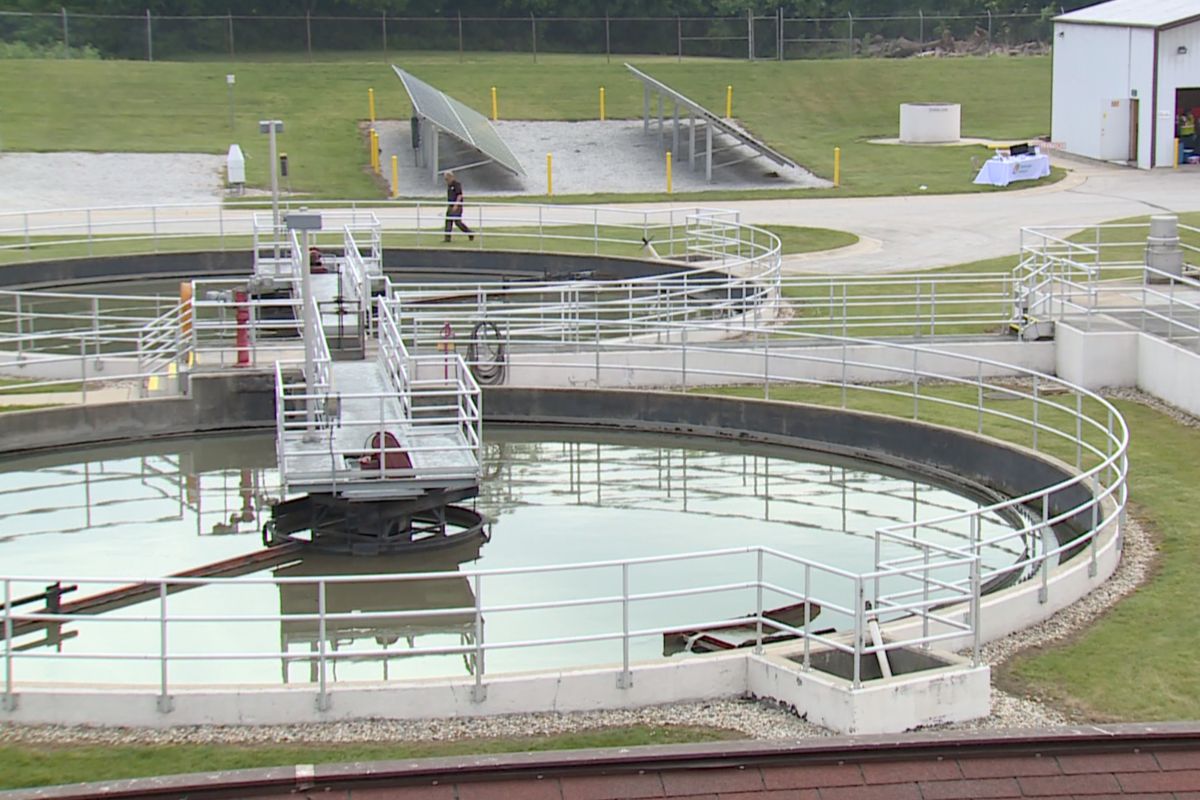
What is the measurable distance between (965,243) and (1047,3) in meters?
48.2

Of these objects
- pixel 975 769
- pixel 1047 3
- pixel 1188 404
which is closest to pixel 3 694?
pixel 975 769

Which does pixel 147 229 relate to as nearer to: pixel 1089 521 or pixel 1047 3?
pixel 1089 521

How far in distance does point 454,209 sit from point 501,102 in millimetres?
22799

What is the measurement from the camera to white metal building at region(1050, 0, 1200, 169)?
52.1 metres

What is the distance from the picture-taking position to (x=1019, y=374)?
1158 inches

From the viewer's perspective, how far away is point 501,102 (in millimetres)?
65625

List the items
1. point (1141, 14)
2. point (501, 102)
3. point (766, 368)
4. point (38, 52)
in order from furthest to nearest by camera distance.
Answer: point (38, 52), point (501, 102), point (1141, 14), point (766, 368)

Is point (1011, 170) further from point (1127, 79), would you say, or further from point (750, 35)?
point (750, 35)

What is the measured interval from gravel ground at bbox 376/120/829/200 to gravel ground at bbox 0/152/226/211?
569 cm

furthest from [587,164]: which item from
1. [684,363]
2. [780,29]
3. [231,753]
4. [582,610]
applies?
[231,753]

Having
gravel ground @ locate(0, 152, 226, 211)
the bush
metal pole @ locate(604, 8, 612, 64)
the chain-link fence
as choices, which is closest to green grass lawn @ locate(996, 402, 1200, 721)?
gravel ground @ locate(0, 152, 226, 211)

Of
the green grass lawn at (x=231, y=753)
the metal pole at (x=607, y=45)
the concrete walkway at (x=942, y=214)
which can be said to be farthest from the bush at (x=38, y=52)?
the green grass lawn at (x=231, y=753)

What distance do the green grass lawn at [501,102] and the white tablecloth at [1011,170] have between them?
45cm

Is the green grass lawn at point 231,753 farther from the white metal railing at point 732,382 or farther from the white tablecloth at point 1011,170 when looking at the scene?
the white tablecloth at point 1011,170
